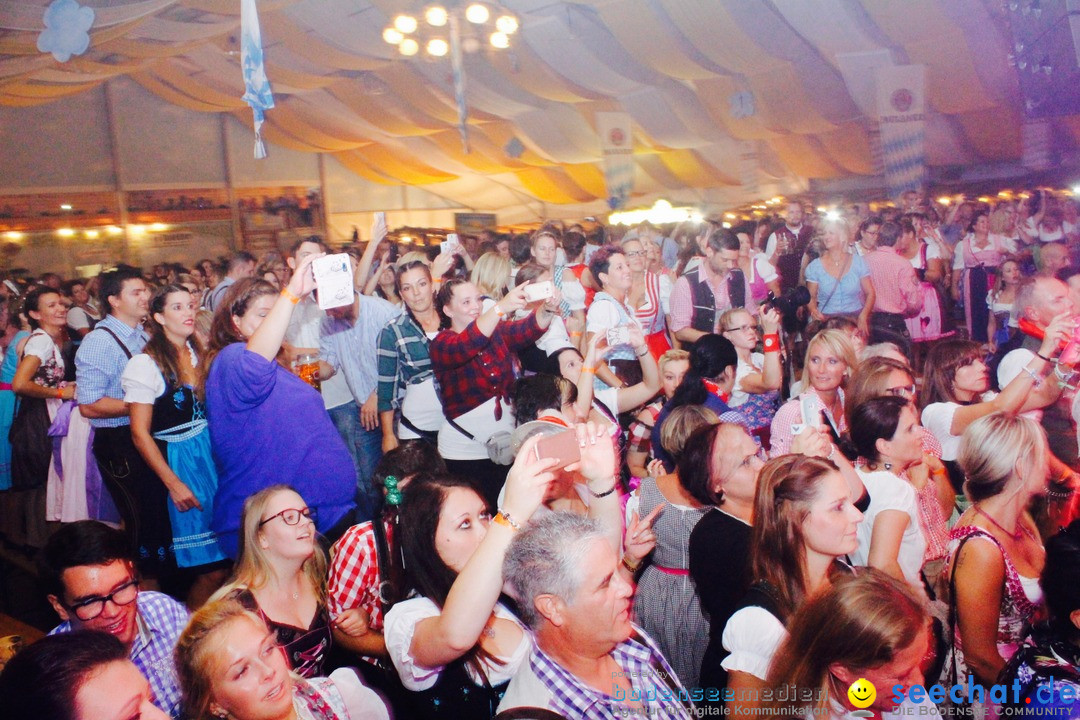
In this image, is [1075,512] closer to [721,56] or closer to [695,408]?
[695,408]

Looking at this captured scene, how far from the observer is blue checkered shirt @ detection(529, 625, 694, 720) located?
134 cm

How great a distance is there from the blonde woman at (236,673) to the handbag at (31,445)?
3196mm

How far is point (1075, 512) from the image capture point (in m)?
2.31

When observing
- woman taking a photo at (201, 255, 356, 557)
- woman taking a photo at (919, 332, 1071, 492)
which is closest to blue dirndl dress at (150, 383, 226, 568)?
woman taking a photo at (201, 255, 356, 557)

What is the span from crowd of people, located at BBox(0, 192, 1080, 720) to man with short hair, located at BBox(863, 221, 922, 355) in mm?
586

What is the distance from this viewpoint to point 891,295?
15.0 feet

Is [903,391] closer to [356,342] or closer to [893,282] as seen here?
[893,282]

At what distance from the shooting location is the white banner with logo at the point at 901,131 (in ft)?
21.4

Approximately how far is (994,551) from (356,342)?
2.71m

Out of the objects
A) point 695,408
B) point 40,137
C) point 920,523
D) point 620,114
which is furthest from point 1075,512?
point 40,137

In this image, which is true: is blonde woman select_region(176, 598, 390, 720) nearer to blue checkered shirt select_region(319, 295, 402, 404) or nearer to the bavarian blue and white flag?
blue checkered shirt select_region(319, 295, 402, 404)

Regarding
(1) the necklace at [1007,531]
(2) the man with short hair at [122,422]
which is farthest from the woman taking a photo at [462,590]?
(2) the man with short hair at [122,422]

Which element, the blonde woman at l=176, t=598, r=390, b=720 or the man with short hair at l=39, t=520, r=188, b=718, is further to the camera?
the man with short hair at l=39, t=520, r=188, b=718

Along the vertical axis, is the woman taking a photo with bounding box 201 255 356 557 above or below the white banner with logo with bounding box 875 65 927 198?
below
